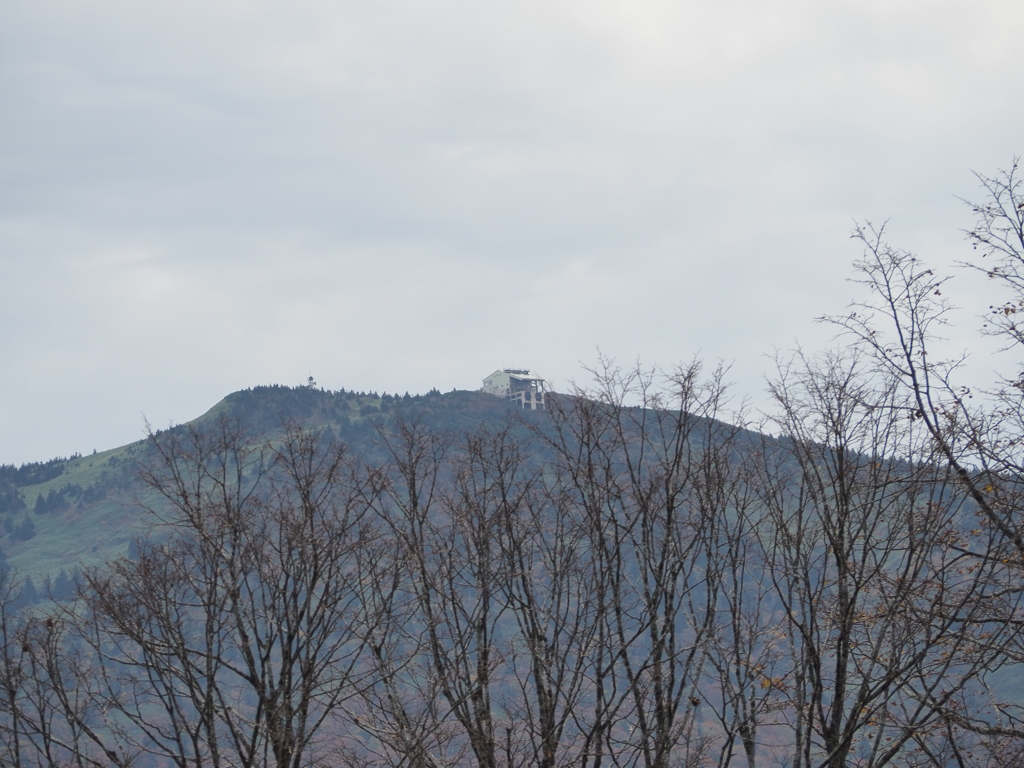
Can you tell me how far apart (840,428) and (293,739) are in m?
11.0

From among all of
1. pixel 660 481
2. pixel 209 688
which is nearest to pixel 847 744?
pixel 660 481

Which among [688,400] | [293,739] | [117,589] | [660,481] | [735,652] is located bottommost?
[293,739]

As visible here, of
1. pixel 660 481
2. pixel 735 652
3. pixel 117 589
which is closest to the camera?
pixel 735 652

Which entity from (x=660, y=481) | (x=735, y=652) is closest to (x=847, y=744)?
(x=735, y=652)

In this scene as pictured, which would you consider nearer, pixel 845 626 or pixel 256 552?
pixel 845 626

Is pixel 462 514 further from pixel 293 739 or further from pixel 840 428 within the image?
pixel 840 428

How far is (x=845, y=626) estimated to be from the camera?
13.1 m

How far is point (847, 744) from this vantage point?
12508 millimetres

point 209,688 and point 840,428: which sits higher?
point 840,428

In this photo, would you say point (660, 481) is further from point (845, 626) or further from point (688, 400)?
point (845, 626)

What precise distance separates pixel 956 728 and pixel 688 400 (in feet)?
21.9

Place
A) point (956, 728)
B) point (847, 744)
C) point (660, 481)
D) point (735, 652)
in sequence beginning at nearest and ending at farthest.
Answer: point (847, 744) → point (956, 728) → point (735, 652) → point (660, 481)

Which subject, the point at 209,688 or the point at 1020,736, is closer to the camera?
the point at 1020,736

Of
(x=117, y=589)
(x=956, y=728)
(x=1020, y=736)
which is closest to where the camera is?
(x=1020, y=736)
